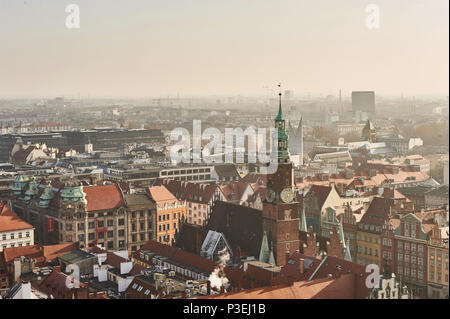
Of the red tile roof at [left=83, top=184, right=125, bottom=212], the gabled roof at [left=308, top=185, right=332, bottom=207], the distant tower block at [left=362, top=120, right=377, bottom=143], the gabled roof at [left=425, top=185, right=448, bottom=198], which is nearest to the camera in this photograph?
the red tile roof at [left=83, top=184, right=125, bottom=212]

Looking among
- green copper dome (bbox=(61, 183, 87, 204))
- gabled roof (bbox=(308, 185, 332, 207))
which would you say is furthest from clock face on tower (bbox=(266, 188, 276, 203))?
green copper dome (bbox=(61, 183, 87, 204))

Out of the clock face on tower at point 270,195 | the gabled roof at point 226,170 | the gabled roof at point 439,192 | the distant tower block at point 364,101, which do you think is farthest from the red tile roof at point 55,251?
the gabled roof at point 226,170

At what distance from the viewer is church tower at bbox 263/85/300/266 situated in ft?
48.2

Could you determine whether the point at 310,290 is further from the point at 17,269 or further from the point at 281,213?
the point at 17,269

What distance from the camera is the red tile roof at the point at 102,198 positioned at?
17766 millimetres

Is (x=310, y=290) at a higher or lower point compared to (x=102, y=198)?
lower

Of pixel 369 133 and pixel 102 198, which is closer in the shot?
pixel 102 198

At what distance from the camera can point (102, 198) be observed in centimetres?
1803

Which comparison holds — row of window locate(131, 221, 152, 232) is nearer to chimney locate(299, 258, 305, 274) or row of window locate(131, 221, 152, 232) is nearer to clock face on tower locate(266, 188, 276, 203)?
clock face on tower locate(266, 188, 276, 203)

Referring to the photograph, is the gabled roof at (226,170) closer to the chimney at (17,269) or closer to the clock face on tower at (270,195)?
the clock face on tower at (270,195)

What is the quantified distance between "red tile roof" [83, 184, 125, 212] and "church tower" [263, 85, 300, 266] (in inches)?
189

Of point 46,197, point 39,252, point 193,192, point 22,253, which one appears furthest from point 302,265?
point 193,192

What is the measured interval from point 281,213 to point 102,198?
5563mm
